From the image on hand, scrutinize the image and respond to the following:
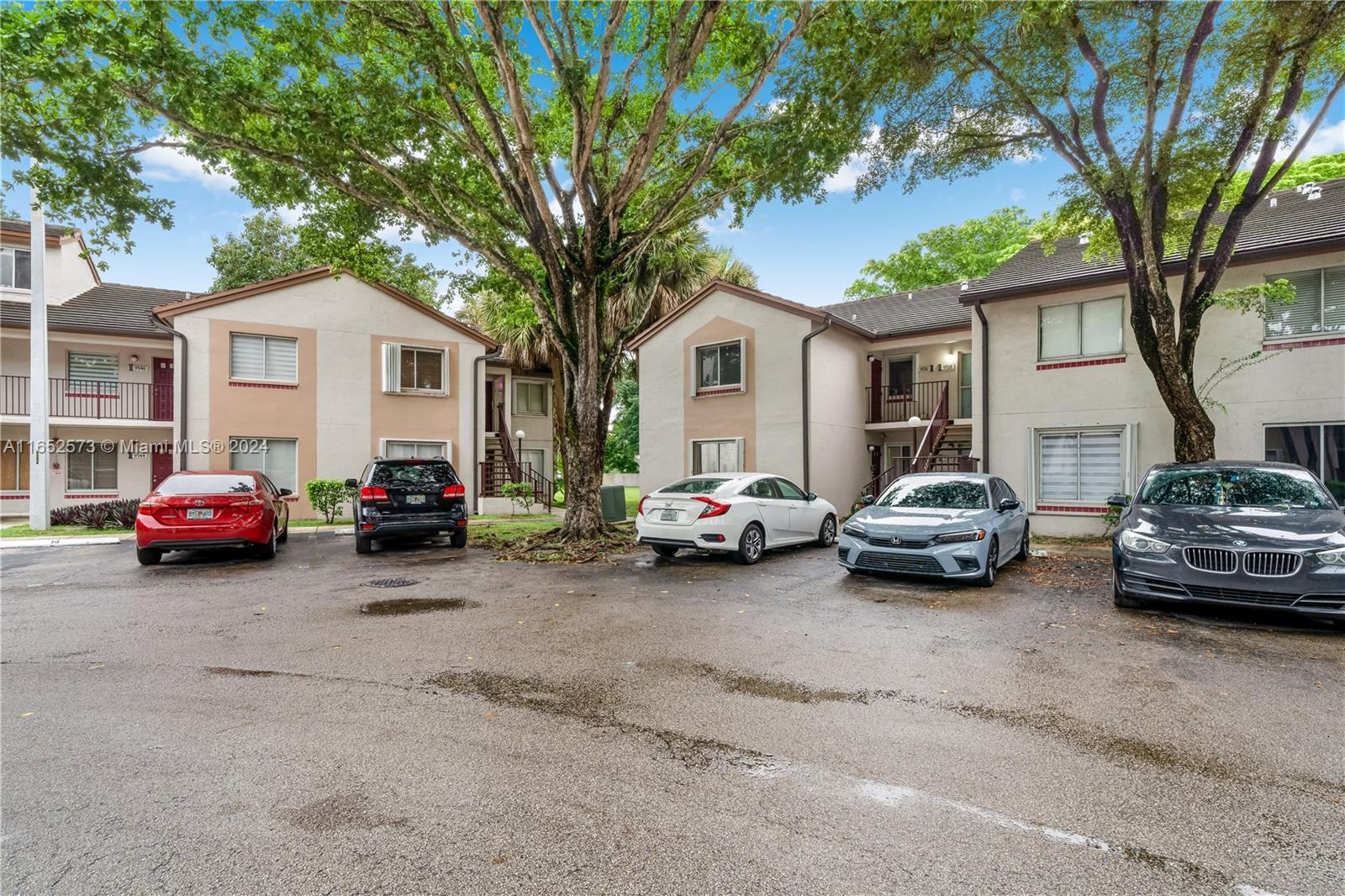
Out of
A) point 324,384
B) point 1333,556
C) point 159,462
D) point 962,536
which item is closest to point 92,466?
point 159,462

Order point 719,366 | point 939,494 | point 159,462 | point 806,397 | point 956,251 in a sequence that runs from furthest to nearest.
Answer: point 956,251 < point 159,462 < point 719,366 < point 806,397 < point 939,494

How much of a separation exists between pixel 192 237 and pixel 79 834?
30093 millimetres

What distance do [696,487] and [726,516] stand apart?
99cm

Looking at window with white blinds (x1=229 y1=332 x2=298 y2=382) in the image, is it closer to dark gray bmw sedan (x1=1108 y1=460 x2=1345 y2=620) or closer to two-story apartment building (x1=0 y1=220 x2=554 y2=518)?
two-story apartment building (x1=0 y1=220 x2=554 y2=518)

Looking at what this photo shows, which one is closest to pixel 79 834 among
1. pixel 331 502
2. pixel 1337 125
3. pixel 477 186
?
pixel 477 186

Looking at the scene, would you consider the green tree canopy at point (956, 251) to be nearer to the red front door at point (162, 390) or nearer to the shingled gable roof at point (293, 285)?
the shingled gable roof at point (293, 285)

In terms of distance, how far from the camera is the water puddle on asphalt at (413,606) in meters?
7.07

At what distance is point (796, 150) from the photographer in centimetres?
1101

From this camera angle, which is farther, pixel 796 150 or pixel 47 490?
pixel 47 490

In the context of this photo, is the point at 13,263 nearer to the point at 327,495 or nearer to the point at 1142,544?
the point at 327,495

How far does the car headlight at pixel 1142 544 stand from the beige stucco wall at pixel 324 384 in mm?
18020

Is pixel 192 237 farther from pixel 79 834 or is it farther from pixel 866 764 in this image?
pixel 866 764

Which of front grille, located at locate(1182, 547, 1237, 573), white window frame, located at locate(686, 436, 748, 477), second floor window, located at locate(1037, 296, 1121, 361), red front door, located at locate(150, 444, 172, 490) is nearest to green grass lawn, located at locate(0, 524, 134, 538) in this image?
red front door, located at locate(150, 444, 172, 490)

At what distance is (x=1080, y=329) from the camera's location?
545 inches
